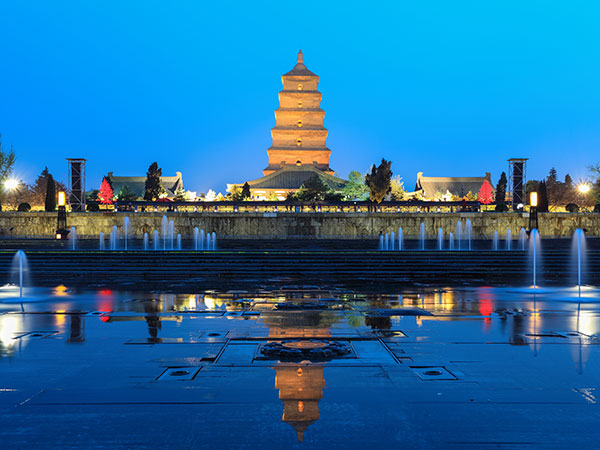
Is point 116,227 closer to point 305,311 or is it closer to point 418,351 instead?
point 305,311

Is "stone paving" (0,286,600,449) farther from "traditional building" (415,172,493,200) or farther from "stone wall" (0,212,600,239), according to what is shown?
"traditional building" (415,172,493,200)

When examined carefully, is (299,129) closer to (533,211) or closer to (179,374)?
(533,211)

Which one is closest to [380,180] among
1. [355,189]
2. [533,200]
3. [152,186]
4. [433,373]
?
[355,189]

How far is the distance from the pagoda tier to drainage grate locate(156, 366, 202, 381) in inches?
3399

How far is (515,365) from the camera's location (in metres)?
7.71

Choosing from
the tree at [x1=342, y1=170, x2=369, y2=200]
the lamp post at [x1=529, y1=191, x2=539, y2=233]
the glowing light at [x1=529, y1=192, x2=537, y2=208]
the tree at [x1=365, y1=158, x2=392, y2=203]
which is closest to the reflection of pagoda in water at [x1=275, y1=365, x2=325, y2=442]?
the lamp post at [x1=529, y1=191, x2=539, y2=233]

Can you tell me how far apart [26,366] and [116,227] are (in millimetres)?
34245

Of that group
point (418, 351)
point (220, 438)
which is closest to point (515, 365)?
point (418, 351)

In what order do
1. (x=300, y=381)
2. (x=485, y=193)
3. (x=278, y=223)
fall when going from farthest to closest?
(x=485, y=193), (x=278, y=223), (x=300, y=381)

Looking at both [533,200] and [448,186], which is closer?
[533,200]

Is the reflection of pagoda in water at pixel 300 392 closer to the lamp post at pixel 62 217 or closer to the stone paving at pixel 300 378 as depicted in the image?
the stone paving at pixel 300 378

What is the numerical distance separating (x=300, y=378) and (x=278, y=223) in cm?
3490

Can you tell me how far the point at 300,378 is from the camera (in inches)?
277

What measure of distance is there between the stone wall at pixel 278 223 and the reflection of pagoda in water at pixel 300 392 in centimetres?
3394
